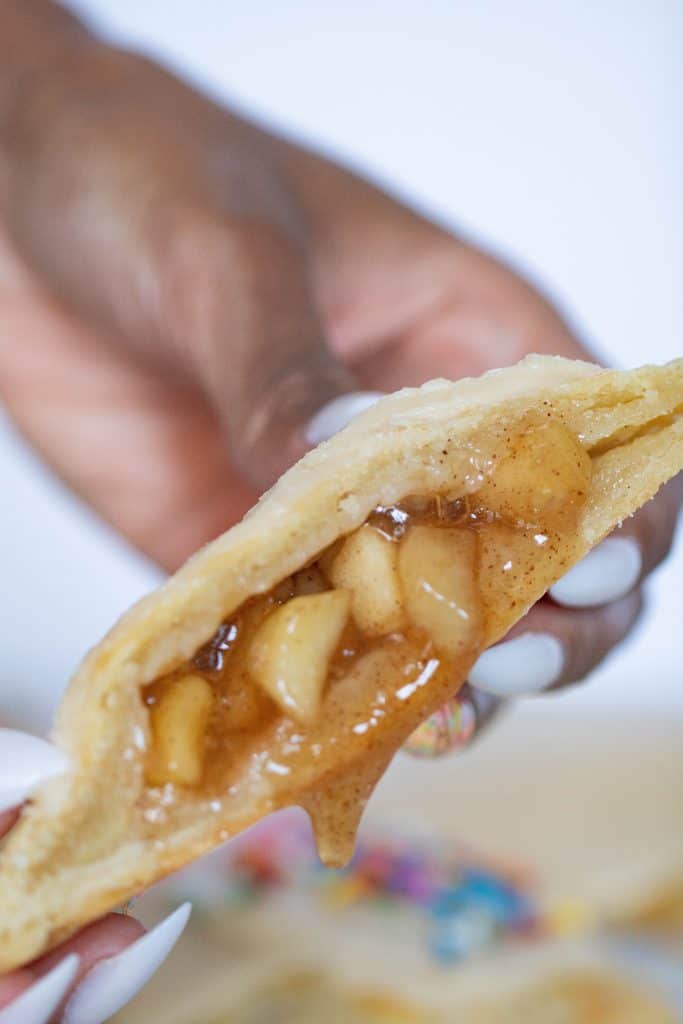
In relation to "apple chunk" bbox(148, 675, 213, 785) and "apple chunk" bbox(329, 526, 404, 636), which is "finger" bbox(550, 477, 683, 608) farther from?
"apple chunk" bbox(148, 675, 213, 785)

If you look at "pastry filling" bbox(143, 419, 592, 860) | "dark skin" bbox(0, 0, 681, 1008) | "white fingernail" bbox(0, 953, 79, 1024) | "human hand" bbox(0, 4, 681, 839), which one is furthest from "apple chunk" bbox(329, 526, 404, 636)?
"dark skin" bbox(0, 0, 681, 1008)

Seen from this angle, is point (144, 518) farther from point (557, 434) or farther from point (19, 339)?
point (557, 434)

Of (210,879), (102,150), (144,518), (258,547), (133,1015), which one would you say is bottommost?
(210,879)

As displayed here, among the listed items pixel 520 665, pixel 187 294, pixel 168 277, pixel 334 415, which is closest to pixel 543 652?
pixel 520 665

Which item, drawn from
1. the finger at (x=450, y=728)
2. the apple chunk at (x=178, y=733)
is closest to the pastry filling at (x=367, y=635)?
the apple chunk at (x=178, y=733)

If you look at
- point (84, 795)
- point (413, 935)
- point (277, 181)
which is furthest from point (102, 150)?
point (413, 935)

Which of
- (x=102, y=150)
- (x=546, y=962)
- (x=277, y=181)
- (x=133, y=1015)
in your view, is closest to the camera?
(x=102, y=150)
